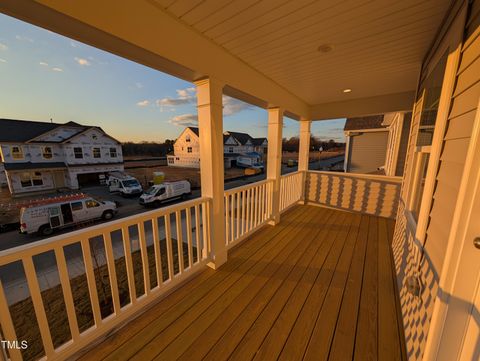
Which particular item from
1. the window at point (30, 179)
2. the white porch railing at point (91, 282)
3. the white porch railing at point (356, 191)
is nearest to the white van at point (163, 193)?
the white porch railing at point (91, 282)

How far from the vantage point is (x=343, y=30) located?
1593 millimetres

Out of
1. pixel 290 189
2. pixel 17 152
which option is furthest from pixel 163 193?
pixel 290 189

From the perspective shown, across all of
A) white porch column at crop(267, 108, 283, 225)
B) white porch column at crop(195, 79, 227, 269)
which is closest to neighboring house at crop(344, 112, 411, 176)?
white porch column at crop(267, 108, 283, 225)

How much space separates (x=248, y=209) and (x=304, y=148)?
2.45 metres

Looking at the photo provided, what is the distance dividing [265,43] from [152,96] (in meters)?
1.99

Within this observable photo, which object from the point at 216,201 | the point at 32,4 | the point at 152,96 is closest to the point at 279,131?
the point at 216,201

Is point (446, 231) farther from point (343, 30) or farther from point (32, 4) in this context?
point (32, 4)

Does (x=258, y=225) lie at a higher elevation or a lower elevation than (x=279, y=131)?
lower

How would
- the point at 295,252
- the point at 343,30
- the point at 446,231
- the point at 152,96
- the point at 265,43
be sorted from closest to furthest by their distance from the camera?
the point at 446,231 → the point at 343,30 → the point at 265,43 → the point at 295,252 → the point at 152,96

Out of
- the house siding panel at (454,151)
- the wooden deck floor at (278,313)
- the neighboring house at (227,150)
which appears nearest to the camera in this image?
the house siding panel at (454,151)

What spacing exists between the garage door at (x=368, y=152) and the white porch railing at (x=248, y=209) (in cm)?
696

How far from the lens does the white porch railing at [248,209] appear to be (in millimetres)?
2543

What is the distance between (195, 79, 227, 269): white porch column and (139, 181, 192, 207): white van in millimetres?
6320

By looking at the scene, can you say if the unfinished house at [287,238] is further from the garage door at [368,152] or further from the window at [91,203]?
the garage door at [368,152]
